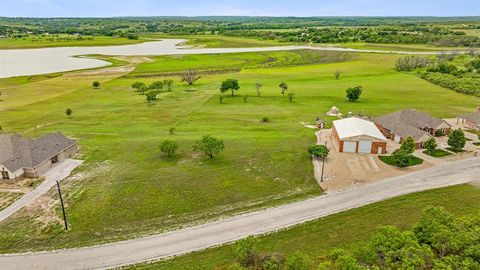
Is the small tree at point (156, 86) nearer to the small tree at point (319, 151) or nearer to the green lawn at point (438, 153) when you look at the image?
the small tree at point (319, 151)

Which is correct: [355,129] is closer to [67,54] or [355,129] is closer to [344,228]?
[344,228]


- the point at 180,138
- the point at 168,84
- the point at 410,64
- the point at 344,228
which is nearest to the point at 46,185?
the point at 180,138

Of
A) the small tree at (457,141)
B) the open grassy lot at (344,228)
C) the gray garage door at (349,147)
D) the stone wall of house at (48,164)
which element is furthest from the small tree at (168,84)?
the open grassy lot at (344,228)

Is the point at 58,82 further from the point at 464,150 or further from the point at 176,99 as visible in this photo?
the point at 464,150

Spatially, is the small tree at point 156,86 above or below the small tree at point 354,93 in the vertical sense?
above

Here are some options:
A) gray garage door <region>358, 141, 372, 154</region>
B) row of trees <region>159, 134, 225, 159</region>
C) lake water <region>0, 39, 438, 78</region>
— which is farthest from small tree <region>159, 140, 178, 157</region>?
lake water <region>0, 39, 438, 78</region>

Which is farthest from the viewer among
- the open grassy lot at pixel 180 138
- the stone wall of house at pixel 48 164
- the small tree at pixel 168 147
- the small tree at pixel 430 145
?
the small tree at pixel 430 145

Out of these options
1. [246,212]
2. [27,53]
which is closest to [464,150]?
[246,212]
